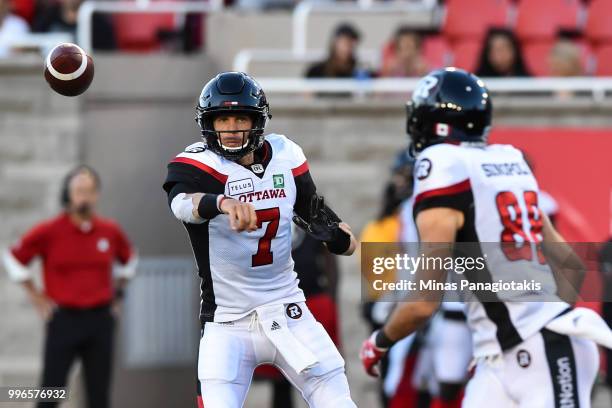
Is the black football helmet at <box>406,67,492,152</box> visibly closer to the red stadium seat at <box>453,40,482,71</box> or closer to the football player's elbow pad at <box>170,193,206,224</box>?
the football player's elbow pad at <box>170,193,206,224</box>

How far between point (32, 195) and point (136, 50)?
6.05ft

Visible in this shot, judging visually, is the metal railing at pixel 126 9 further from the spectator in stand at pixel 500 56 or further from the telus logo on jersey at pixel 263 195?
the telus logo on jersey at pixel 263 195

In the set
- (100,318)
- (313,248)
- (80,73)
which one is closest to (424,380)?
(313,248)

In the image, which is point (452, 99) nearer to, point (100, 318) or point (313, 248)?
point (313, 248)

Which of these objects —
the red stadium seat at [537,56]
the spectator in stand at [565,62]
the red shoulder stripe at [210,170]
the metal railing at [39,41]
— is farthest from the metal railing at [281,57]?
the red shoulder stripe at [210,170]

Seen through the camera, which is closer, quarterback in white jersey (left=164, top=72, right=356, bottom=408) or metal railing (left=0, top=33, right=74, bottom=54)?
quarterback in white jersey (left=164, top=72, right=356, bottom=408)

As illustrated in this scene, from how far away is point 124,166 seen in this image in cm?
1069

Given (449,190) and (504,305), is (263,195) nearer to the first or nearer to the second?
(449,190)

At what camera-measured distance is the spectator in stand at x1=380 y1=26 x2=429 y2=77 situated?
1006 cm

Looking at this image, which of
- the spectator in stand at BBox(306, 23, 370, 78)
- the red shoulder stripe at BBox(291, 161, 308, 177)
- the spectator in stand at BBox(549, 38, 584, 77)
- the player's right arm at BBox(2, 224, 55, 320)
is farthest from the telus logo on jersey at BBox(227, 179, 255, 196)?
the spectator in stand at BBox(549, 38, 584, 77)

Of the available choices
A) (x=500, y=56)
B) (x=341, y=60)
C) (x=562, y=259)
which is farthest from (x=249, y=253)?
(x=500, y=56)

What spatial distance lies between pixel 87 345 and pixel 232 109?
421 centimetres

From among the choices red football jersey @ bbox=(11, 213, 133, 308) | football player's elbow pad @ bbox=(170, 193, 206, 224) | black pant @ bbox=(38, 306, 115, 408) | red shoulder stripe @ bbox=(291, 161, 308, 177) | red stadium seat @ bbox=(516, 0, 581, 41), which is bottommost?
black pant @ bbox=(38, 306, 115, 408)

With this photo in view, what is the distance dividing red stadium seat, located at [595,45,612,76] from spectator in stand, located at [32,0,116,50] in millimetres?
3949
